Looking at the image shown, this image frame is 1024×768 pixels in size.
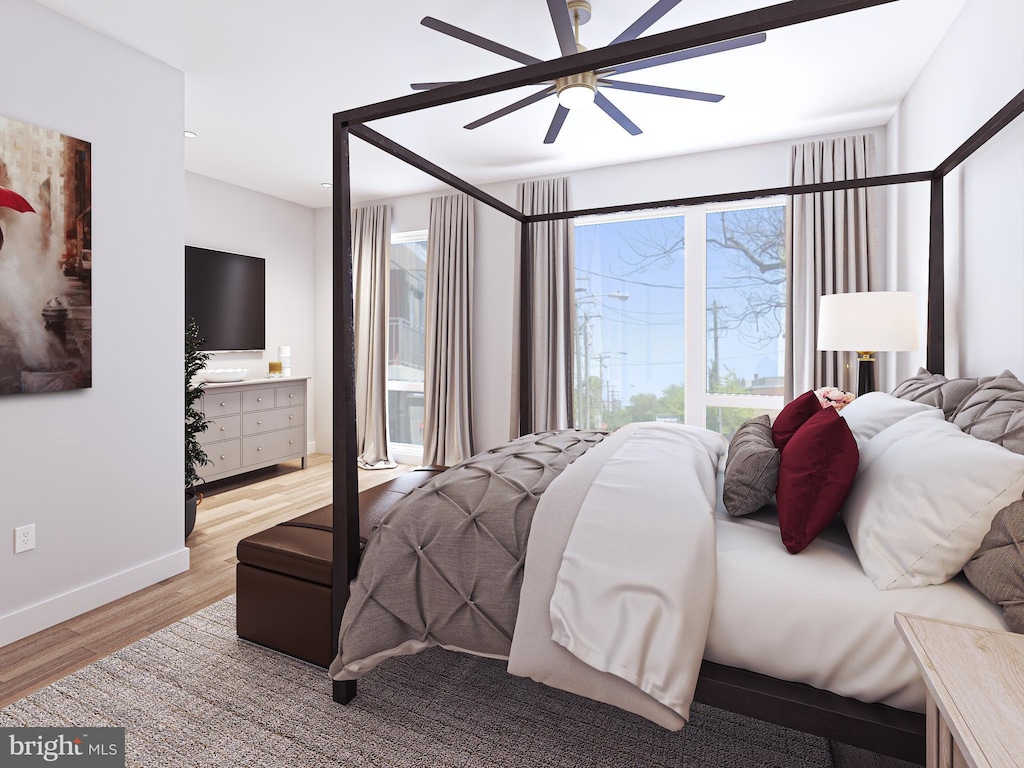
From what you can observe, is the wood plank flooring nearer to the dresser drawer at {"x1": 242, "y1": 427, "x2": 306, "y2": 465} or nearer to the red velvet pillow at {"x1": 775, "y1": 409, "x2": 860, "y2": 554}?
the dresser drawer at {"x1": 242, "y1": 427, "x2": 306, "y2": 465}

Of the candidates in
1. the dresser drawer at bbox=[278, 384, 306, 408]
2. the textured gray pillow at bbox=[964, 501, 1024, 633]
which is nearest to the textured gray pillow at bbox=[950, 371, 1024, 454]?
the textured gray pillow at bbox=[964, 501, 1024, 633]

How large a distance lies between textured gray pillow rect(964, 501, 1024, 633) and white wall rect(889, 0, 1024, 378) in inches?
42.3

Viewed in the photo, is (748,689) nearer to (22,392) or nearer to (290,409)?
(22,392)

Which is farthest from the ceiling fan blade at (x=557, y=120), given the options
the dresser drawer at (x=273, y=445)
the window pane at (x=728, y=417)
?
the dresser drawer at (x=273, y=445)

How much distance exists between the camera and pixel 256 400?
15.6 feet

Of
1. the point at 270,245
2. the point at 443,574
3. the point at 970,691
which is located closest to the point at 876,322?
the point at 970,691

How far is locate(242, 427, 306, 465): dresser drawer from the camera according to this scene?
4.71m

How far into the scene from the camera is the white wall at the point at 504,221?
4.02 m

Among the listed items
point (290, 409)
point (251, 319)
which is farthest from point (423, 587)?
point (251, 319)

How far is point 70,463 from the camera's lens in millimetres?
2473

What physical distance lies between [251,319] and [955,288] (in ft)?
16.7

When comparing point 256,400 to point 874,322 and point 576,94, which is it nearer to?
point 576,94

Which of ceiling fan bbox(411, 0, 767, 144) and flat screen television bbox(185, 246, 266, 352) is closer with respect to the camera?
ceiling fan bbox(411, 0, 767, 144)

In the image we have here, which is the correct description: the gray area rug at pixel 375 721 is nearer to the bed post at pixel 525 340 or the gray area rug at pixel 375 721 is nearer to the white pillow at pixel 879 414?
the white pillow at pixel 879 414
